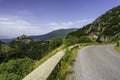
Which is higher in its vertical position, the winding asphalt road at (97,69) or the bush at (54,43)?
the winding asphalt road at (97,69)

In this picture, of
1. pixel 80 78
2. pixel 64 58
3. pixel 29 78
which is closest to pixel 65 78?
pixel 80 78

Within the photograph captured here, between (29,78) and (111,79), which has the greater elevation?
(29,78)

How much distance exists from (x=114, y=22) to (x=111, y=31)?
25.8 metres

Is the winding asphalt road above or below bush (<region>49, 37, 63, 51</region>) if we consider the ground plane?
above

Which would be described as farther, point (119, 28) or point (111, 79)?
point (119, 28)

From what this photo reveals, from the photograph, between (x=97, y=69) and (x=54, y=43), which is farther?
(x=54, y=43)

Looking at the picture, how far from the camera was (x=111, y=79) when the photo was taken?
10719mm

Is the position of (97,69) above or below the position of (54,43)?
above

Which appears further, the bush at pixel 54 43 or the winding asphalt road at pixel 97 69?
the bush at pixel 54 43

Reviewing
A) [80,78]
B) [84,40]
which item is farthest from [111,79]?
[84,40]

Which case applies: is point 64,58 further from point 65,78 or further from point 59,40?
point 59,40

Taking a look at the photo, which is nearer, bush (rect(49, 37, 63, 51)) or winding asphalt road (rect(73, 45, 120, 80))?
winding asphalt road (rect(73, 45, 120, 80))

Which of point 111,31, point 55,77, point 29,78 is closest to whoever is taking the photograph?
point 29,78

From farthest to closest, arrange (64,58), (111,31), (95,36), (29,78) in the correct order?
1. (95,36)
2. (111,31)
3. (64,58)
4. (29,78)
